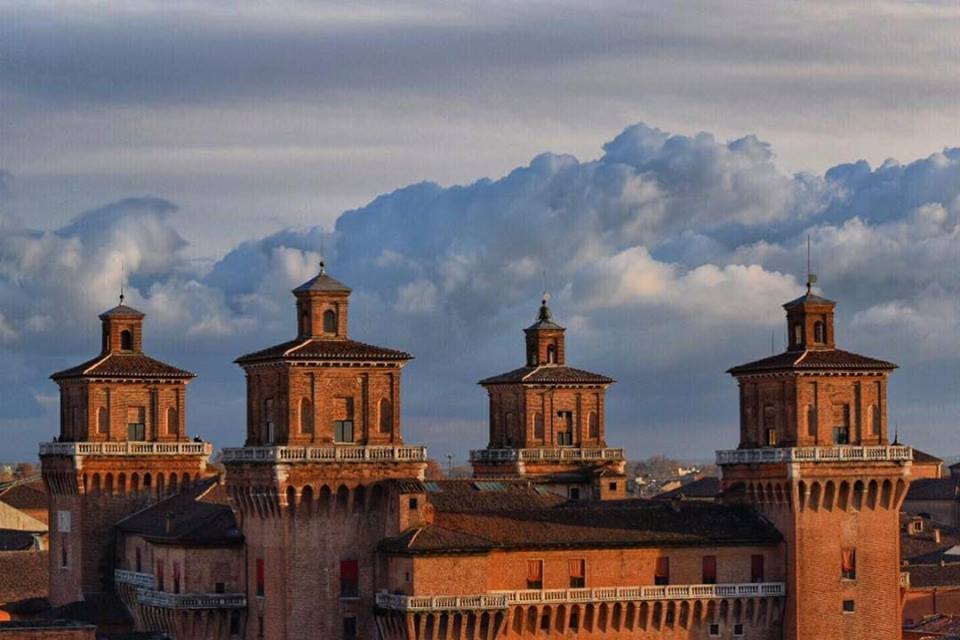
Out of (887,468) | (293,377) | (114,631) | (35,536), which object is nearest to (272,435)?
(293,377)

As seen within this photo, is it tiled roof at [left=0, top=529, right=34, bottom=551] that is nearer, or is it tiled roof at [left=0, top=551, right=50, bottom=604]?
tiled roof at [left=0, top=551, right=50, bottom=604]

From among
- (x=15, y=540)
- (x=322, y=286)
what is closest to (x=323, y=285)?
(x=322, y=286)

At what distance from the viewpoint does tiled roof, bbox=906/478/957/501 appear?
186 meters

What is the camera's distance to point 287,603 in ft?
348

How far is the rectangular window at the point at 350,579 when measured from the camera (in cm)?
10681

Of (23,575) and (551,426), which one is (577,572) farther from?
(23,575)

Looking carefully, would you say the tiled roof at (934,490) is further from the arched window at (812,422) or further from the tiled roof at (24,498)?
the arched window at (812,422)

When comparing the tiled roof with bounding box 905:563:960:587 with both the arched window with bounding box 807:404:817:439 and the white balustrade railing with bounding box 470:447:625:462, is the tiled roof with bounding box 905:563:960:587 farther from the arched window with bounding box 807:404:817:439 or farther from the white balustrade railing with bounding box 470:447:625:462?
the arched window with bounding box 807:404:817:439

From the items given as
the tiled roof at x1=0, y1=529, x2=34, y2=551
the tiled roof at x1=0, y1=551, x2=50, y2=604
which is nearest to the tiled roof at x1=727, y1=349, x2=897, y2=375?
the tiled roof at x1=0, y1=551, x2=50, y2=604

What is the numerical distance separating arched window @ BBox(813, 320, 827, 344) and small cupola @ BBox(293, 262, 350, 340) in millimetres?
22196

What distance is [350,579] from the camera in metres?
107

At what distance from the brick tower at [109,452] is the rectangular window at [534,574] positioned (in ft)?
87.2

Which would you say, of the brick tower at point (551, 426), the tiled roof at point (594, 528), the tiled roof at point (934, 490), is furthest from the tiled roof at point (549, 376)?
the tiled roof at point (934, 490)

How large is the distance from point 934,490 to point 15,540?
229ft
